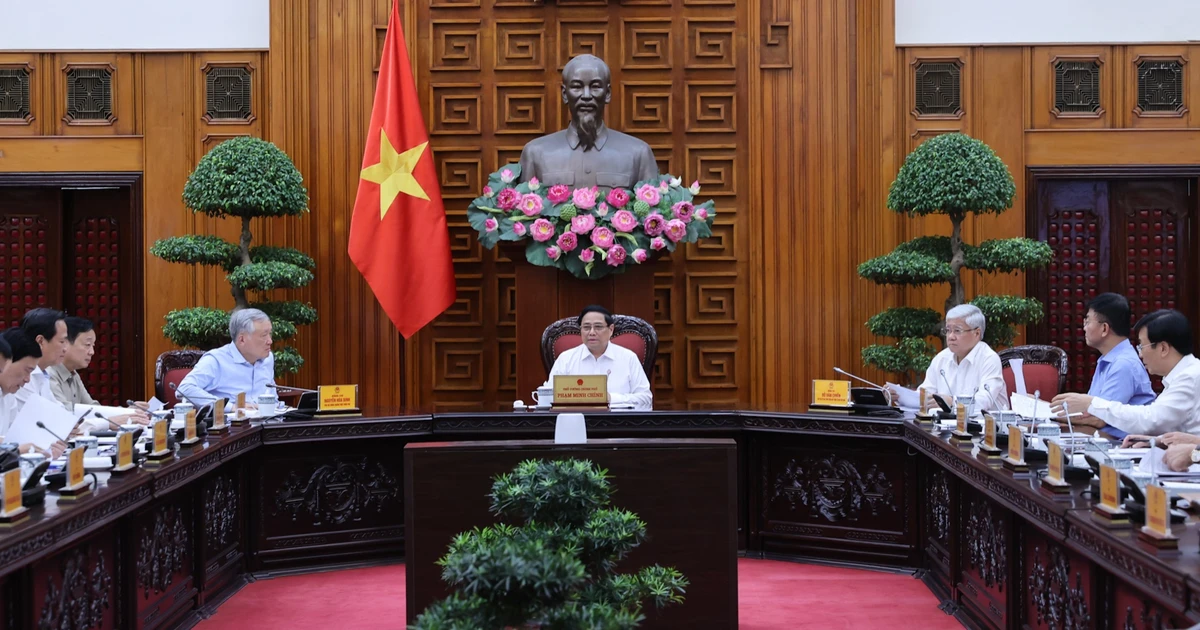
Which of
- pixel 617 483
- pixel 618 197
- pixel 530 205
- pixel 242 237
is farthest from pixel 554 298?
pixel 617 483

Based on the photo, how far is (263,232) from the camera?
21.4 ft

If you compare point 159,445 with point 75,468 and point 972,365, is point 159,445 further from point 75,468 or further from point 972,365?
point 972,365

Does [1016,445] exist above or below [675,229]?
below

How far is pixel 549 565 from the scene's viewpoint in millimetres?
1979

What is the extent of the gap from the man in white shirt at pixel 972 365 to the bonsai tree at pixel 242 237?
307 cm

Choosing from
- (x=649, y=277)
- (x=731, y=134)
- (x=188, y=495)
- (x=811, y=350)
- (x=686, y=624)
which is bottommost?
(x=686, y=624)

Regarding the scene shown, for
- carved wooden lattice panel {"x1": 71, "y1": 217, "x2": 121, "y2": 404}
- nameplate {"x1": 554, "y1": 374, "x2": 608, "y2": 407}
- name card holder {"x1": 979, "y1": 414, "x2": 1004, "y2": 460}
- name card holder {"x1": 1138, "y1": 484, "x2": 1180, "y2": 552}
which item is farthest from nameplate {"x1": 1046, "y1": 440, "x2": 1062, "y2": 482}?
carved wooden lattice panel {"x1": 71, "y1": 217, "x2": 121, "y2": 404}

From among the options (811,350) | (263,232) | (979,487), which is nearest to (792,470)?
(979,487)

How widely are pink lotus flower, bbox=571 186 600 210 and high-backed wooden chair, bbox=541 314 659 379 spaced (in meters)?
Result: 0.64

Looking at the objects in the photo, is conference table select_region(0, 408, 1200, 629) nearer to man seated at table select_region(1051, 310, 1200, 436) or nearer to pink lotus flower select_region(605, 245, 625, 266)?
man seated at table select_region(1051, 310, 1200, 436)

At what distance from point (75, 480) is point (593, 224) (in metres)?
3.15

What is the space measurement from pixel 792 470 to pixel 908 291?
2193 mm

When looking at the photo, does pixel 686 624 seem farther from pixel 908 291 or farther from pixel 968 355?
pixel 908 291

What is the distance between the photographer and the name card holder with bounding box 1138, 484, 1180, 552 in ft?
7.06
